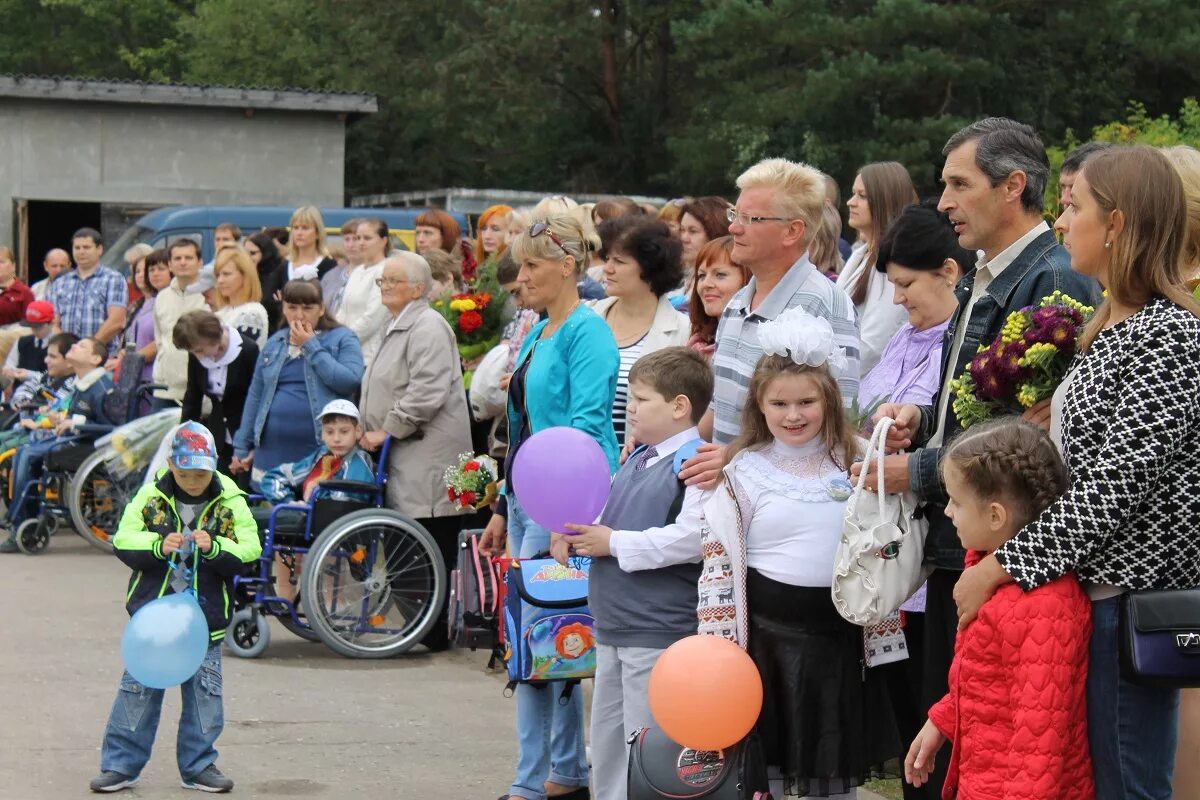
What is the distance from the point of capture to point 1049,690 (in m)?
3.72

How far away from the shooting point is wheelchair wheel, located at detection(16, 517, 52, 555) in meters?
12.6

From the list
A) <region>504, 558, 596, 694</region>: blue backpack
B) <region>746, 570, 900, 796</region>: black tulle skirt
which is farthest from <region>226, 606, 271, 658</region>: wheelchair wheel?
<region>746, 570, 900, 796</region>: black tulle skirt

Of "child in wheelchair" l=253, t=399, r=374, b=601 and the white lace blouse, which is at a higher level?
the white lace blouse

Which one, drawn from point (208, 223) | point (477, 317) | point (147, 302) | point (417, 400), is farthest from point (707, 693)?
point (208, 223)

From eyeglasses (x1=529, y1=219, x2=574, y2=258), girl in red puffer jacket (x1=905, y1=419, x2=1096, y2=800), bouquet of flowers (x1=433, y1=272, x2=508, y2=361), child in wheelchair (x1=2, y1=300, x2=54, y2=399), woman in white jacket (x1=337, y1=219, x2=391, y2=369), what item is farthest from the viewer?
child in wheelchair (x1=2, y1=300, x2=54, y2=399)

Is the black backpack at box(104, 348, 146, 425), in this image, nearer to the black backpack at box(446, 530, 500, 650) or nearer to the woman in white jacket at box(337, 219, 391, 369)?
the woman in white jacket at box(337, 219, 391, 369)

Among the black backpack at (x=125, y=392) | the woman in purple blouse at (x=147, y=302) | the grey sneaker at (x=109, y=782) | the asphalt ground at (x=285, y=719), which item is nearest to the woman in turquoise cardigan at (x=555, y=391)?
the asphalt ground at (x=285, y=719)

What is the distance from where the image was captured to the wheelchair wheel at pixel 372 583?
28.9ft

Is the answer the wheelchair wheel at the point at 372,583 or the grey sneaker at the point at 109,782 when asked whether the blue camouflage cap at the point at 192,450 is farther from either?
the wheelchair wheel at the point at 372,583

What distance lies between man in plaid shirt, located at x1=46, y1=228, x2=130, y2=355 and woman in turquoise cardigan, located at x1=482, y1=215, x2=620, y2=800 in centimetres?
965

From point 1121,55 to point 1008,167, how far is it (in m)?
25.4

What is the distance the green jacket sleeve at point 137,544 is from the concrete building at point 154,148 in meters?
20.1

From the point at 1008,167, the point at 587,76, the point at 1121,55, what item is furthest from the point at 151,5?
the point at 1008,167

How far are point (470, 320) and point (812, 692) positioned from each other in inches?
199
